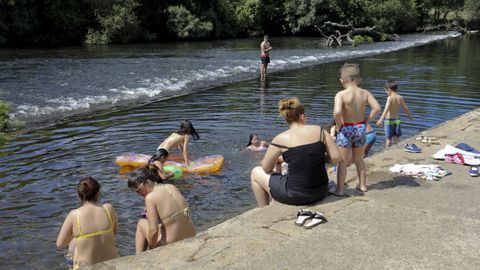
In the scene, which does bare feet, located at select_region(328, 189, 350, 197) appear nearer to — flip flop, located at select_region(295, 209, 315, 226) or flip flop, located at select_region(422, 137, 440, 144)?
flip flop, located at select_region(295, 209, 315, 226)

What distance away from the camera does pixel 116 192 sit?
831cm

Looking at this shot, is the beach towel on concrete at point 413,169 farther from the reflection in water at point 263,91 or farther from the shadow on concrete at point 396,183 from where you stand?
the reflection in water at point 263,91

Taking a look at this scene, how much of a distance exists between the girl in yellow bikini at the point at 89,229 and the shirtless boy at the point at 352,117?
2.79 m

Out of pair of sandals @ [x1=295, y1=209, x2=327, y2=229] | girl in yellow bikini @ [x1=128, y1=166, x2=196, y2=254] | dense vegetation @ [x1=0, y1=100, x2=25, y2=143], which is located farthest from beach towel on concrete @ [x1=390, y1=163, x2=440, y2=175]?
dense vegetation @ [x1=0, y1=100, x2=25, y2=143]

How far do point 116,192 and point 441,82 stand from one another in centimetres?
1617

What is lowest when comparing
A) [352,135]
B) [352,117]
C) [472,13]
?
[352,135]

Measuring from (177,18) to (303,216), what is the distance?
1772 inches

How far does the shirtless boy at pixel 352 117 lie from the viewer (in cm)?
624

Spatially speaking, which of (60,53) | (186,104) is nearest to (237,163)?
(186,104)

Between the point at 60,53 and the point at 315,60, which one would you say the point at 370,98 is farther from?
the point at 60,53

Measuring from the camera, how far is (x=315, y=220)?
17.3ft

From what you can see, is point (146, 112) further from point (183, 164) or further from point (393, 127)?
point (393, 127)

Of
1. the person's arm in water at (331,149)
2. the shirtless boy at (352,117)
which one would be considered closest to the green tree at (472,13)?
the shirtless boy at (352,117)

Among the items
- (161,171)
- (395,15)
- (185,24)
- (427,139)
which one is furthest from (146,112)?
(395,15)
